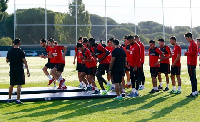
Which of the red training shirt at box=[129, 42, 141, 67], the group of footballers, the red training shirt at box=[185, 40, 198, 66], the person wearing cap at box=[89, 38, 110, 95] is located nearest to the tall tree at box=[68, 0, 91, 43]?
the group of footballers

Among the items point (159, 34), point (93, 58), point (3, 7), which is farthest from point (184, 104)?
point (3, 7)

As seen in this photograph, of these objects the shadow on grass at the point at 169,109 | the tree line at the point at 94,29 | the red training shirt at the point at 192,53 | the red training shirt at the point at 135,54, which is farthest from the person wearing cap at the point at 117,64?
the tree line at the point at 94,29

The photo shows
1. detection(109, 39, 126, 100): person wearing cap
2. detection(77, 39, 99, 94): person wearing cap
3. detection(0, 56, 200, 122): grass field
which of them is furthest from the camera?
detection(77, 39, 99, 94): person wearing cap

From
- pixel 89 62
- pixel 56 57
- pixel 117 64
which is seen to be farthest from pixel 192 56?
pixel 56 57

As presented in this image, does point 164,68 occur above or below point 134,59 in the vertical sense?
below

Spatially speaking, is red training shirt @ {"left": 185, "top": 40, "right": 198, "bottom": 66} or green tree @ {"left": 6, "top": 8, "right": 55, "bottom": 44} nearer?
red training shirt @ {"left": 185, "top": 40, "right": 198, "bottom": 66}

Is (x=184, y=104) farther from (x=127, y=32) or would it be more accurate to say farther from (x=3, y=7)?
(x=3, y=7)

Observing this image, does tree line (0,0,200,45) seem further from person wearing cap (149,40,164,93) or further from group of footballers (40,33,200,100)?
person wearing cap (149,40,164,93)

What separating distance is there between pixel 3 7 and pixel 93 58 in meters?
56.7

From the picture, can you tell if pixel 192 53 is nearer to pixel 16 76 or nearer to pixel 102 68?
pixel 102 68

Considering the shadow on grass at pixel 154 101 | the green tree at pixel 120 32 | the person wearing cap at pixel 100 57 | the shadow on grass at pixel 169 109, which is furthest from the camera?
the green tree at pixel 120 32

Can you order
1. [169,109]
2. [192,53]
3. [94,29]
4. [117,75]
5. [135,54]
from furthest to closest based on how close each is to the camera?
[94,29], [135,54], [192,53], [117,75], [169,109]

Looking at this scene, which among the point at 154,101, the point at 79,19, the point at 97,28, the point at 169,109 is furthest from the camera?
the point at 97,28

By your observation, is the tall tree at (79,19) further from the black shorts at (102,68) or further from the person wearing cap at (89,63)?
the black shorts at (102,68)
